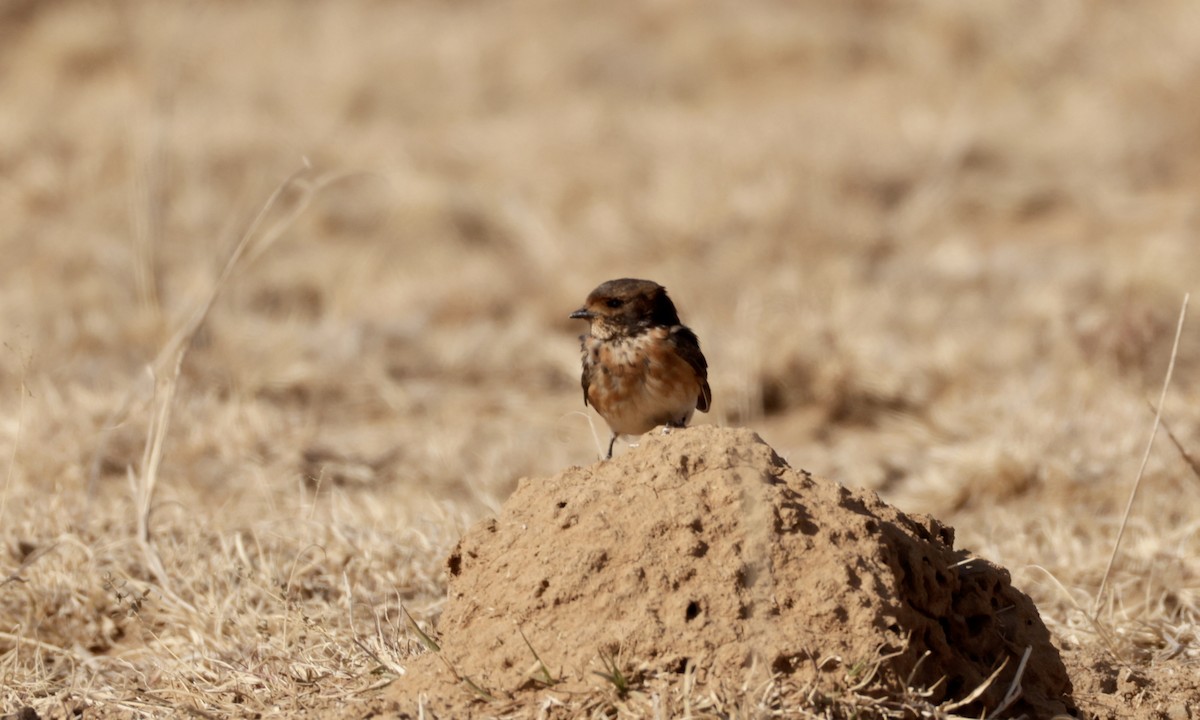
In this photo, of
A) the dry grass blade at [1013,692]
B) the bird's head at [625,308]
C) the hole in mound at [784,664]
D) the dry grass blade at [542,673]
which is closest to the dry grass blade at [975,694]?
the dry grass blade at [1013,692]

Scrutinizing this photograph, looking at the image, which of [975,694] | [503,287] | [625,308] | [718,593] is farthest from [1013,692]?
[503,287]

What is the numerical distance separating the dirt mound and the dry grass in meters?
0.17

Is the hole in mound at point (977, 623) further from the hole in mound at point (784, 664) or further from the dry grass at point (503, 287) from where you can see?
Result: the dry grass at point (503, 287)

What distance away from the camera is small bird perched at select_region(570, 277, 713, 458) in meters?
5.00

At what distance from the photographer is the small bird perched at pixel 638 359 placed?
5004 millimetres

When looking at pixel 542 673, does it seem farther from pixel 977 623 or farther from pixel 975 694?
pixel 977 623

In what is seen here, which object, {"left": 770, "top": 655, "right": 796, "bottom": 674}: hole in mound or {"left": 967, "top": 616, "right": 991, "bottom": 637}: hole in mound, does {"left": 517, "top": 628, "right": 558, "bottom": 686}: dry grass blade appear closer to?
{"left": 770, "top": 655, "right": 796, "bottom": 674}: hole in mound

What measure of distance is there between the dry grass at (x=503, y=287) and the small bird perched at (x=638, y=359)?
904mm

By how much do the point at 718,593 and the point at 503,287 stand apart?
7416 millimetres

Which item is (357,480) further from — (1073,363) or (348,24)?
(348,24)

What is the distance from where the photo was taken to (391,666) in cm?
388

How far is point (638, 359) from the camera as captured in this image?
500 cm

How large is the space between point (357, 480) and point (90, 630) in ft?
7.09

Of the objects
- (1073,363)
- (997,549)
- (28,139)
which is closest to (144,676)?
(997,549)
